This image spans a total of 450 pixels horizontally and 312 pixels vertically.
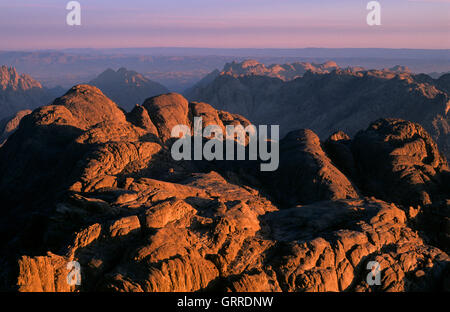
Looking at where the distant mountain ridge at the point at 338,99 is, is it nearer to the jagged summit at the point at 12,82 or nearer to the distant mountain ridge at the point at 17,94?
the distant mountain ridge at the point at 17,94

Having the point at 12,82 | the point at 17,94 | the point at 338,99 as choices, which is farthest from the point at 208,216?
the point at 12,82

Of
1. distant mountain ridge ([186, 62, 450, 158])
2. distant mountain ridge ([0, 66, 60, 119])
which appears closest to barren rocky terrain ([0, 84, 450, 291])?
distant mountain ridge ([186, 62, 450, 158])

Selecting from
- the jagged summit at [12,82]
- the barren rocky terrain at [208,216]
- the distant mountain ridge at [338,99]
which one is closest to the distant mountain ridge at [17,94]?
the jagged summit at [12,82]

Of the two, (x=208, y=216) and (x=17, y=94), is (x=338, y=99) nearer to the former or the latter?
(x=208, y=216)

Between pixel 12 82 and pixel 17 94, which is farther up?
pixel 12 82

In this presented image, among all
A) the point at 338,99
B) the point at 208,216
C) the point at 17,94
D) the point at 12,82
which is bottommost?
the point at 208,216

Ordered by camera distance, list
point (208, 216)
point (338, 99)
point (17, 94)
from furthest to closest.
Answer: point (17, 94), point (338, 99), point (208, 216)

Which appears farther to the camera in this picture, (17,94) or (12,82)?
(12,82)
